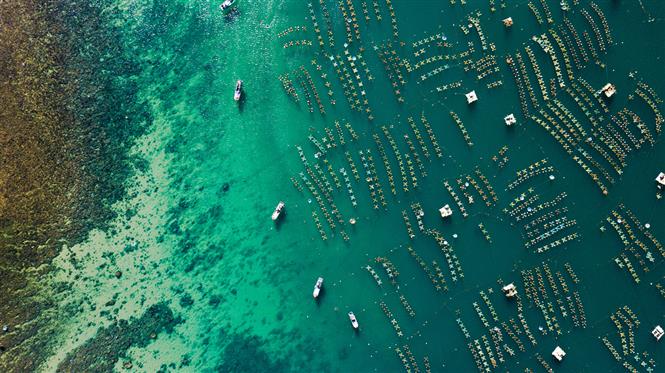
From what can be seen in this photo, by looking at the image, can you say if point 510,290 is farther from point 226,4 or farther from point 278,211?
point 226,4

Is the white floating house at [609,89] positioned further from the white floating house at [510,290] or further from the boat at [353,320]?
the boat at [353,320]

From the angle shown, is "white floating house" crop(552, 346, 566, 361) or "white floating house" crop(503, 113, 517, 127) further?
"white floating house" crop(503, 113, 517, 127)

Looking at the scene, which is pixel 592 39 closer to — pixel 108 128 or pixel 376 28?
pixel 376 28

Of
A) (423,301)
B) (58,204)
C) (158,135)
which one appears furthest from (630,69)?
(58,204)

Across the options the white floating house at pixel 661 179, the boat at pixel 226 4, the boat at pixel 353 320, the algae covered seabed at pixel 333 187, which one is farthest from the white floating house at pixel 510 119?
the boat at pixel 226 4

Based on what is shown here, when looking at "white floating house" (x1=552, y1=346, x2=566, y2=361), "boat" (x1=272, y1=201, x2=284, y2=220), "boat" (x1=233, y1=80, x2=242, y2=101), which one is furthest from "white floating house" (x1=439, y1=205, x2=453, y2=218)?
"boat" (x1=233, y1=80, x2=242, y2=101)

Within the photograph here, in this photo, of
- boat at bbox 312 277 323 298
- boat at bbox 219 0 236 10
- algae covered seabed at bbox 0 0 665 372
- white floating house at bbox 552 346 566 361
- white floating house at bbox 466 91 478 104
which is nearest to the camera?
white floating house at bbox 552 346 566 361

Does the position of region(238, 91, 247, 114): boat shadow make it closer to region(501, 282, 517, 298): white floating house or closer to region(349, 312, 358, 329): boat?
region(349, 312, 358, 329): boat

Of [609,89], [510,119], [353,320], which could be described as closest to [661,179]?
[609,89]
